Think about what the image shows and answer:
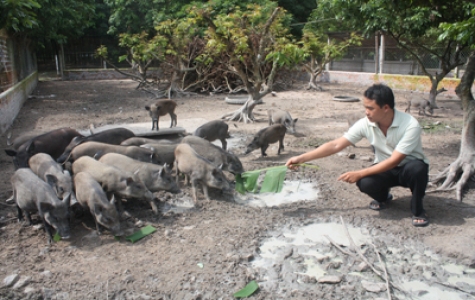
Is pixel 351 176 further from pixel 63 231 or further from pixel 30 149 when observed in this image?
pixel 30 149

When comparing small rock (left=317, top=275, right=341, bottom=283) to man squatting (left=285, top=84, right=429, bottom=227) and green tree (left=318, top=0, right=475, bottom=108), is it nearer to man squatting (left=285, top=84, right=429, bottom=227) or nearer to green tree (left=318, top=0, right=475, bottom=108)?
man squatting (left=285, top=84, right=429, bottom=227)

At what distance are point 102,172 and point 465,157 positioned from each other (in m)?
4.38

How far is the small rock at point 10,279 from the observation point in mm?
3295

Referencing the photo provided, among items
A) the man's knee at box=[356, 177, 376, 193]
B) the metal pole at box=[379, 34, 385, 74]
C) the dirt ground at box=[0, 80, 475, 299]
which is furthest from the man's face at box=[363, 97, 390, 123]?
the metal pole at box=[379, 34, 385, 74]

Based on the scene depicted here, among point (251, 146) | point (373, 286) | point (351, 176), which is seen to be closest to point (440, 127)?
point (251, 146)

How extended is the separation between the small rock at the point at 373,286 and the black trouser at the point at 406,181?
127 cm

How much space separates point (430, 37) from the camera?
1612cm

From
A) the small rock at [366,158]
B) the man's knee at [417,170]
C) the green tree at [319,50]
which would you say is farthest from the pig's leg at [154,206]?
the green tree at [319,50]

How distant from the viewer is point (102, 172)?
4.68 m

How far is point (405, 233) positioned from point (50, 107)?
11.5 m

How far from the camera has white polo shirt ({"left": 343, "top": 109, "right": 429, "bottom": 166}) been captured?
386cm

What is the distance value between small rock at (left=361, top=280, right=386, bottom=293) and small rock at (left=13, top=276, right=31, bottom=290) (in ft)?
8.60

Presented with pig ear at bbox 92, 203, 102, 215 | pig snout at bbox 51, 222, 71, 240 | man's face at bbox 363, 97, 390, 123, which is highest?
man's face at bbox 363, 97, 390, 123

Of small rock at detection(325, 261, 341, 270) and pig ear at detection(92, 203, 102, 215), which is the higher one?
pig ear at detection(92, 203, 102, 215)
